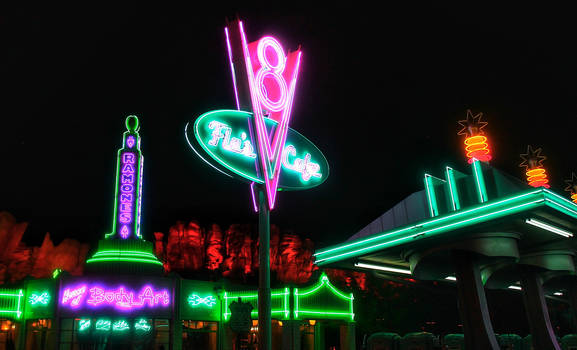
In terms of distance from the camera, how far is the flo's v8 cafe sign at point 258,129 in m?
14.0

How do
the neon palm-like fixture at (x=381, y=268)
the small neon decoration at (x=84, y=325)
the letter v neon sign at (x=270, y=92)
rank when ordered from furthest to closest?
the small neon decoration at (x=84, y=325), the neon palm-like fixture at (x=381, y=268), the letter v neon sign at (x=270, y=92)

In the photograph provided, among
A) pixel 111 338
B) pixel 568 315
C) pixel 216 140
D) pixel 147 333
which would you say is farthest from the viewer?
pixel 568 315

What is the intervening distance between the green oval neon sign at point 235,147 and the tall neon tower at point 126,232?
1455cm

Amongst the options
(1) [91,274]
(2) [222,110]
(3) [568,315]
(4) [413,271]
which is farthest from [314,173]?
(3) [568,315]

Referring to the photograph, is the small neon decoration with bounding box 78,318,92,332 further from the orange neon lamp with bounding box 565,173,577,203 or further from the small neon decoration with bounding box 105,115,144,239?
the orange neon lamp with bounding box 565,173,577,203

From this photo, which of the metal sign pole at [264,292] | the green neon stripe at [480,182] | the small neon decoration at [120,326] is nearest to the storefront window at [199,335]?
the small neon decoration at [120,326]

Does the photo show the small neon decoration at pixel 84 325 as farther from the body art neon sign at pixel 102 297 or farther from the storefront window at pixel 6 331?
the storefront window at pixel 6 331

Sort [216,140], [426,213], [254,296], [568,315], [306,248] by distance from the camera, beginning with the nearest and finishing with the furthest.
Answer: [216,140]
[426,213]
[254,296]
[568,315]
[306,248]

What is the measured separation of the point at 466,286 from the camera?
17.7 meters

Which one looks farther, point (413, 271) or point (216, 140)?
point (413, 271)

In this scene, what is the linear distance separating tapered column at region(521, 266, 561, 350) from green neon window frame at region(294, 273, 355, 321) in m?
11.2

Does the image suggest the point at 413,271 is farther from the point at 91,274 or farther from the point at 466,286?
the point at 91,274

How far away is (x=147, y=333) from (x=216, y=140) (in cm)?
1545

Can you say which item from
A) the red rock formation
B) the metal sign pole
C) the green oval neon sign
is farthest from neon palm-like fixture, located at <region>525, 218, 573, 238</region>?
the red rock formation
